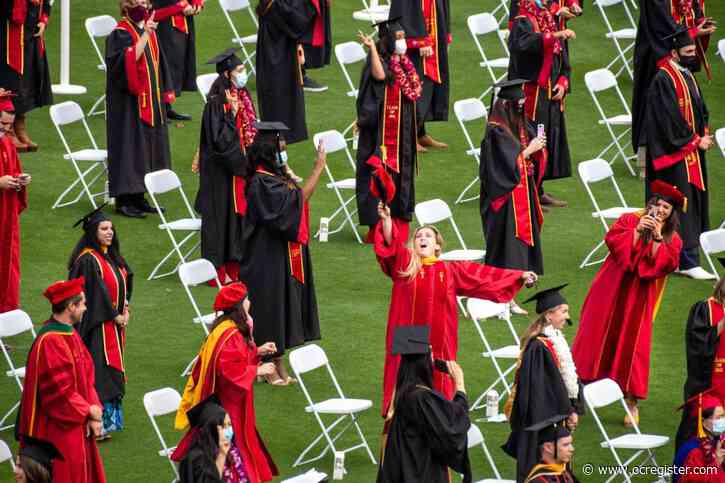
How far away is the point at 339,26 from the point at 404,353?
11422 mm

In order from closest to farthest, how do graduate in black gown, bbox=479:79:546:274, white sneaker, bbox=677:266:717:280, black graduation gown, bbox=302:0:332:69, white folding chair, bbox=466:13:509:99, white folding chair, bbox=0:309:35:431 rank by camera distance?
1. white folding chair, bbox=0:309:35:431
2. graduate in black gown, bbox=479:79:546:274
3. white sneaker, bbox=677:266:717:280
4. black graduation gown, bbox=302:0:332:69
5. white folding chair, bbox=466:13:509:99

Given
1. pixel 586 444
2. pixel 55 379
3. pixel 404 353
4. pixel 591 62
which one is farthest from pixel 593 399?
pixel 591 62

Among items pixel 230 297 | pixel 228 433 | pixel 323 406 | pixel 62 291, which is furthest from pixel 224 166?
pixel 228 433

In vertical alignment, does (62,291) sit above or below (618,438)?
above

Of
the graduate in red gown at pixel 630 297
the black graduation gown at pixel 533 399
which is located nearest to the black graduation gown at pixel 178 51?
the graduate in red gown at pixel 630 297

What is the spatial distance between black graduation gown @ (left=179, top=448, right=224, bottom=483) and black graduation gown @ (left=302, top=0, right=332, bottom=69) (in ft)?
30.7

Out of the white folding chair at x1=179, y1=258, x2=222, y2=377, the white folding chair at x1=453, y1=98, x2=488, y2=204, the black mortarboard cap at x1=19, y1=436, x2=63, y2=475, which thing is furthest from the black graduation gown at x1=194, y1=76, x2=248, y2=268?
the black mortarboard cap at x1=19, y1=436, x2=63, y2=475

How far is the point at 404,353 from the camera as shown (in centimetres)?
1051

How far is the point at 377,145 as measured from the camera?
641 inches

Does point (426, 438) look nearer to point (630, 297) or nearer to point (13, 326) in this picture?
point (630, 297)

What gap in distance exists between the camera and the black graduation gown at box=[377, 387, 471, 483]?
10.3m

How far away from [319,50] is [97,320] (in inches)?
284

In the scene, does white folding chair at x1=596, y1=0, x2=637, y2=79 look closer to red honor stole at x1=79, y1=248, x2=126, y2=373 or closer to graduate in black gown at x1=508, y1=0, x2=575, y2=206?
graduate in black gown at x1=508, y1=0, x2=575, y2=206

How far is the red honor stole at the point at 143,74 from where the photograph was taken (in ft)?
53.6
